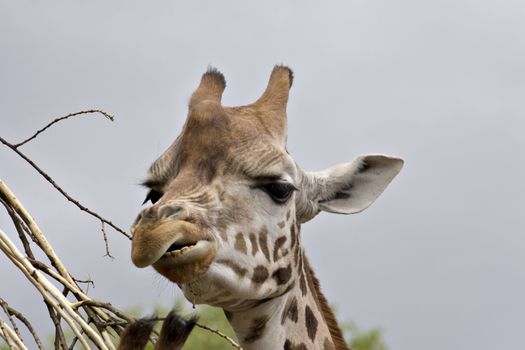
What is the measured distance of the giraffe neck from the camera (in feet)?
15.2

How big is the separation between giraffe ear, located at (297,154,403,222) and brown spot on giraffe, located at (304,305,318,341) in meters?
0.52

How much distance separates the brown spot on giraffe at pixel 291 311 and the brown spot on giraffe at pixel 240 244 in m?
0.48

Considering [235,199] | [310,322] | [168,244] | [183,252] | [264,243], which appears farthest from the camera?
[310,322]

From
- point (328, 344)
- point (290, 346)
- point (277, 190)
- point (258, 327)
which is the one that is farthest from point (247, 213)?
point (328, 344)

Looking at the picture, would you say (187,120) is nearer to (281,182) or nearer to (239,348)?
(281,182)

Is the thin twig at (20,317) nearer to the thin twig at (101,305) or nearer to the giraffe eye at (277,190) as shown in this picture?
the thin twig at (101,305)

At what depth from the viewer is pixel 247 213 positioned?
4.49m

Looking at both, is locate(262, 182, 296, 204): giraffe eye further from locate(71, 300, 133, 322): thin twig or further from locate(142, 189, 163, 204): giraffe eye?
locate(71, 300, 133, 322): thin twig

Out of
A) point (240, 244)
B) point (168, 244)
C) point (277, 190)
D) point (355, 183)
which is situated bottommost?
point (168, 244)

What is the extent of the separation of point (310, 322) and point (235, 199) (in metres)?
0.80

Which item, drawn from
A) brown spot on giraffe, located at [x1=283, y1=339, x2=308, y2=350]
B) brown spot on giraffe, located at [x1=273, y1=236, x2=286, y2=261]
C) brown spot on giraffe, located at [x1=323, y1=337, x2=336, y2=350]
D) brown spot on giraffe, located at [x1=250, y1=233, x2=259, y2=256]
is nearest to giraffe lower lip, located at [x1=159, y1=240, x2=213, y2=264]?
brown spot on giraffe, located at [x1=250, y1=233, x2=259, y2=256]

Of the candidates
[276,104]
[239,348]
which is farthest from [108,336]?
[276,104]

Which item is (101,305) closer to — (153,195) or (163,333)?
(153,195)

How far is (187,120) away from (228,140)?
0.30 metres
